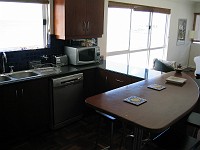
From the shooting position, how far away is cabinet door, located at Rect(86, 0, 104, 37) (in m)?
3.56

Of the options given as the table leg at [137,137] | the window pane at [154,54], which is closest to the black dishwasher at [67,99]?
the table leg at [137,137]

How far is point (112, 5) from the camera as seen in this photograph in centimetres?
438

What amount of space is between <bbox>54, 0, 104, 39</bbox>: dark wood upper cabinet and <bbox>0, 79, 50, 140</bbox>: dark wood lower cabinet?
94 centimetres

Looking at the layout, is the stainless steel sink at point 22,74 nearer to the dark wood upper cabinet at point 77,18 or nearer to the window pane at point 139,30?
the dark wood upper cabinet at point 77,18

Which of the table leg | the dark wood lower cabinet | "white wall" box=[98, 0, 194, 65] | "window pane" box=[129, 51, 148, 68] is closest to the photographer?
the table leg

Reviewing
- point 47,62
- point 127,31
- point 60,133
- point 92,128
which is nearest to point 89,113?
point 92,128

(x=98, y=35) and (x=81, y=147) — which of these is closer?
(x=81, y=147)

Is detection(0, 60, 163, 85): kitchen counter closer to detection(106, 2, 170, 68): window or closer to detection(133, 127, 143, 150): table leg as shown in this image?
detection(106, 2, 170, 68): window

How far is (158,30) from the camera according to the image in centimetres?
636

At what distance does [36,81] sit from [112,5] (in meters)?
2.44

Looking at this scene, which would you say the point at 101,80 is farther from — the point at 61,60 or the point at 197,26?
the point at 197,26

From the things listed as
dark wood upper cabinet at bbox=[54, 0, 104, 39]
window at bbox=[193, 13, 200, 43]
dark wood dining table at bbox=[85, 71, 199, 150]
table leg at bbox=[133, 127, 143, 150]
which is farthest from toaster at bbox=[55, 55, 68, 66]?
window at bbox=[193, 13, 200, 43]

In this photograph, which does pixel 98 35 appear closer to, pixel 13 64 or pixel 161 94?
pixel 13 64

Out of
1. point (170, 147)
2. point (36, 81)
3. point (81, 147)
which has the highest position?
point (36, 81)
